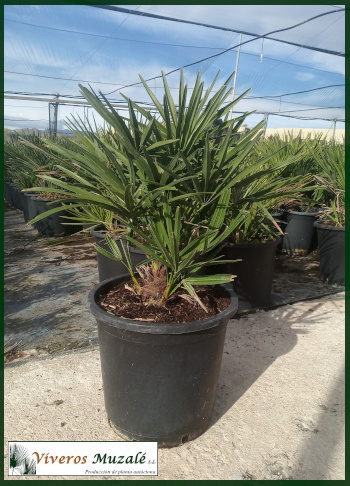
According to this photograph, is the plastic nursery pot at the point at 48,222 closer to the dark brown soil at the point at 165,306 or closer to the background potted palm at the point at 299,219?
the background potted palm at the point at 299,219

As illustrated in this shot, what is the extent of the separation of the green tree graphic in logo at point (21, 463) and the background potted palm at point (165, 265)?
13.0 inches

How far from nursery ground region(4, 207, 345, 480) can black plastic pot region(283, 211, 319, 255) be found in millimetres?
1278

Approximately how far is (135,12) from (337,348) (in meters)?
6.77

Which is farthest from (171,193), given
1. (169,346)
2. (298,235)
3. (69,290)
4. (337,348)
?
(298,235)

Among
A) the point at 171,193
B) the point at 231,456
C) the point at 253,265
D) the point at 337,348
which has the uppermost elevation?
the point at 171,193

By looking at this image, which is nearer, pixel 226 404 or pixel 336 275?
pixel 226 404

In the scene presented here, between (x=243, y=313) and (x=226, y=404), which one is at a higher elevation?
(x=243, y=313)

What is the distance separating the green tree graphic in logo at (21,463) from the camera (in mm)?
1354

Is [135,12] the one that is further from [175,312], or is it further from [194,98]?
[175,312]

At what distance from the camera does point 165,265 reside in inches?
56.9

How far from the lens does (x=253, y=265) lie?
2592mm

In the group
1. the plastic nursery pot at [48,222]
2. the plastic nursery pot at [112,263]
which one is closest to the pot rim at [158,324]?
the plastic nursery pot at [112,263]

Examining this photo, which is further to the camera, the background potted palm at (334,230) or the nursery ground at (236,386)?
the background potted palm at (334,230)

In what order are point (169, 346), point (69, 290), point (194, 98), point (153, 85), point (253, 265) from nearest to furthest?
point (169, 346), point (194, 98), point (253, 265), point (69, 290), point (153, 85)
